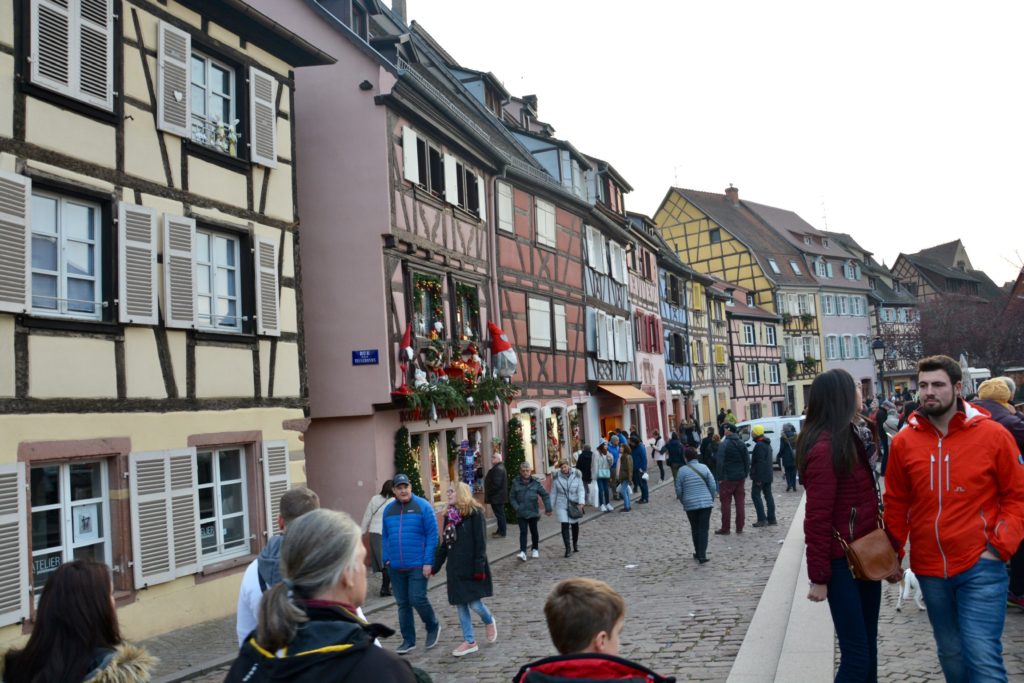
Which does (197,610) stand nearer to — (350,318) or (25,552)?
(25,552)

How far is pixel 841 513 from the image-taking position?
4699 millimetres

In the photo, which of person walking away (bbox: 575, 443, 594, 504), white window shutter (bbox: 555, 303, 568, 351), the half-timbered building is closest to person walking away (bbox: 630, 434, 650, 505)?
person walking away (bbox: 575, 443, 594, 504)

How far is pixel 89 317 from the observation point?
34.8 feet

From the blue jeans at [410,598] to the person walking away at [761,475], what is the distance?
815cm

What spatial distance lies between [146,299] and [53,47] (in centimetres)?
280

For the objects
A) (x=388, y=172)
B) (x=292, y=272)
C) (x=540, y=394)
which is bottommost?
(x=540, y=394)

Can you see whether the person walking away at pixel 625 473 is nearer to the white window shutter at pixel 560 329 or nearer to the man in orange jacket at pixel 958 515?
the white window shutter at pixel 560 329

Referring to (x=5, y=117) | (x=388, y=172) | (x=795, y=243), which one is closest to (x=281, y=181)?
(x=388, y=172)

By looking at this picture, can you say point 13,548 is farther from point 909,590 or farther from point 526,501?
point 909,590

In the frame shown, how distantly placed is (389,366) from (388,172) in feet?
10.7

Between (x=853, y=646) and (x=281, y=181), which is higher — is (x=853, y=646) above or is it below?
below

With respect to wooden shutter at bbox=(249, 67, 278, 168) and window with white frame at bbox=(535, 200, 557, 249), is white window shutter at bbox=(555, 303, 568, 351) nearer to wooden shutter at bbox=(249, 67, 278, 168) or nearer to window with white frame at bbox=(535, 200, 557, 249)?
window with white frame at bbox=(535, 200, 557, 249)

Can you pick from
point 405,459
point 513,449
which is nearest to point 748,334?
point 513,449

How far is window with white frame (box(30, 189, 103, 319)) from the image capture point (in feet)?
33.2
